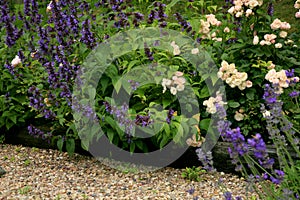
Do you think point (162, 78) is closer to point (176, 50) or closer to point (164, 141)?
point (176, 50)

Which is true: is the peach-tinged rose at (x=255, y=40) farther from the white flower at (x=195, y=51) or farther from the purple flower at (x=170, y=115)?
the purple flower at (x=170, y=115)

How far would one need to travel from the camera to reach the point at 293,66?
4242 millimetres

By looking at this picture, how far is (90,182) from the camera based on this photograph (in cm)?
384

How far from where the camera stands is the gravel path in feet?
11.9

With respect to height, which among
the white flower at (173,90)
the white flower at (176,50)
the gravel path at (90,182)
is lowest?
the gravel path at (90,182)

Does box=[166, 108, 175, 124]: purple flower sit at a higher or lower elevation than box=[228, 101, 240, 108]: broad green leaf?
lower

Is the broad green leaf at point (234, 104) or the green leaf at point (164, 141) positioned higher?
the broad green leaf at point (234, 104)

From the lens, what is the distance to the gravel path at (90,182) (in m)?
3.62

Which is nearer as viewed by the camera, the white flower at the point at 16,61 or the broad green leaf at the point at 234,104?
the broad green leaf at the point at 234,104

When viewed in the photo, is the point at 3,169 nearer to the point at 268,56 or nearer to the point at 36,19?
the point at 36,19

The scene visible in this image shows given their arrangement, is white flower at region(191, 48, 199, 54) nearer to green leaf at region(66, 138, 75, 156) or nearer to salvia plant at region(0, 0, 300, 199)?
salvia plant at region(0, 0, 300, 199)

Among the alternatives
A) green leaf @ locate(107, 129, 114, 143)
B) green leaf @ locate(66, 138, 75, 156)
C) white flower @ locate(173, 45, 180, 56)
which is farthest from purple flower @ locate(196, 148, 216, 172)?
green leaf @ locate(66, 138, 75, 156)

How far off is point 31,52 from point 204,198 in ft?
6.88

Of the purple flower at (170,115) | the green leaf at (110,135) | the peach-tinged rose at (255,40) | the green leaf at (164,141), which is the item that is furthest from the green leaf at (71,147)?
the peach-tinged rose at (255,40)
